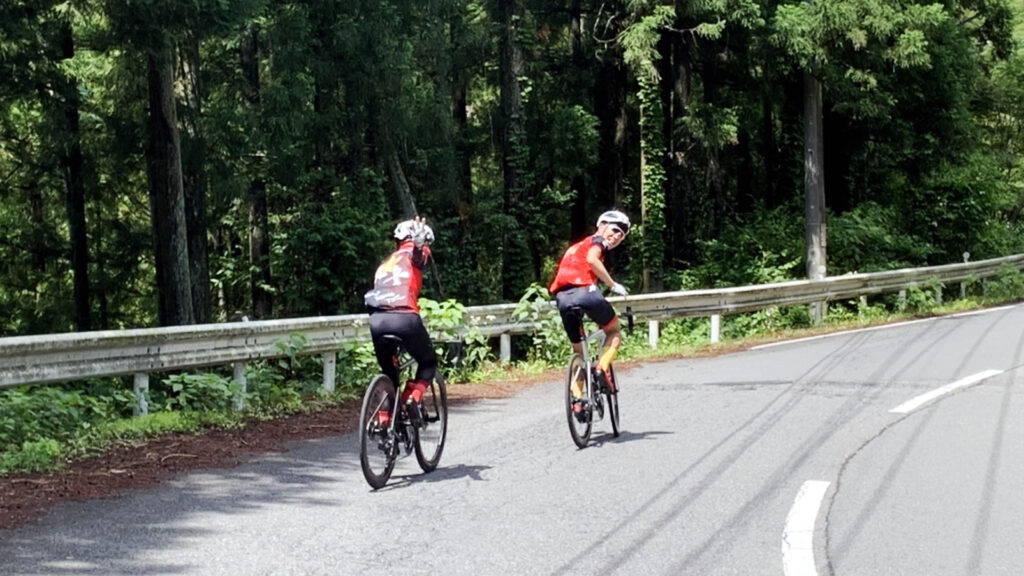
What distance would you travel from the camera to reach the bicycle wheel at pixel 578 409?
29.1 ft

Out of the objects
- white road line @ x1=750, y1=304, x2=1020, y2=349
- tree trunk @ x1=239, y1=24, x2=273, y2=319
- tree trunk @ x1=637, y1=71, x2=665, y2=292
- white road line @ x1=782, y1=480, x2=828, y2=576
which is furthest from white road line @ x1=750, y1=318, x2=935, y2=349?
tree trunk @ x1=239, y1=24, x2=273, y2=319

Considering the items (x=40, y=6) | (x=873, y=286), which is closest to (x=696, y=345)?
(x=873, y=286)

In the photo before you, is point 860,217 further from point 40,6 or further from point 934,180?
point 40,6

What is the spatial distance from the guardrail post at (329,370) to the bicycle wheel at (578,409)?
14.1ft

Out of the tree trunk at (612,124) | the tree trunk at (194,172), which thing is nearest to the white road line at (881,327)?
the tree trunk at (194,172)

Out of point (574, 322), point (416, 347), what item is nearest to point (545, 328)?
point (574, 322)

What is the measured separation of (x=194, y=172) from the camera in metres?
22.7

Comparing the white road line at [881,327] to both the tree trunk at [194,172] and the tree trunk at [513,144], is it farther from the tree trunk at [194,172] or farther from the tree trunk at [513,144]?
the tree trunk at [194,172]

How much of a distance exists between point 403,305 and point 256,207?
2305 cm

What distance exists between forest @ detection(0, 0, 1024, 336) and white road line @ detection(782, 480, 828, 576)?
11.8 meters

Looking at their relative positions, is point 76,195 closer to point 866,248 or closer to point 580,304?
point 866,248

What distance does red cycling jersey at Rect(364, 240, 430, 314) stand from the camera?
7673mm

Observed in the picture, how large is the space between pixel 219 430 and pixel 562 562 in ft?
17.7

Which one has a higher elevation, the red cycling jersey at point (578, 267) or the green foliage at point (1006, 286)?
the red cycling jersey at point (578, 267)
